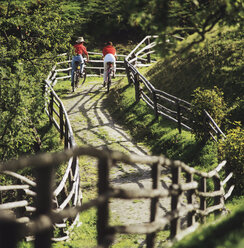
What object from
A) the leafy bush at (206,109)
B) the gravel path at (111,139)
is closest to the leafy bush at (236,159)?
the gravel path at (111,139)

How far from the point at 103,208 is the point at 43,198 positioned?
2.73ft

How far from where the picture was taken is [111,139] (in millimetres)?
14023

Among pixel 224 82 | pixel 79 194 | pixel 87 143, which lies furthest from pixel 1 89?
pixel 224 82

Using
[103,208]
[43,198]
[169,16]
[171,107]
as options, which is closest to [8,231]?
[43,198]

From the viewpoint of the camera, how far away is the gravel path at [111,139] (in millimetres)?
9117

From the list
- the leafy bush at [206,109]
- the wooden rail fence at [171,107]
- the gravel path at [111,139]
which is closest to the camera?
the gravel path at [111,139]

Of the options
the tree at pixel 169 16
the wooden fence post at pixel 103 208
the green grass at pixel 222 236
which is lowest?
the green grass at pixel 222 236

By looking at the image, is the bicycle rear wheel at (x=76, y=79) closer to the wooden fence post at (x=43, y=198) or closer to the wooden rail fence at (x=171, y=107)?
the wooden rail fence at (x=171, y=107)

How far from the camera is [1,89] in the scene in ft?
38.9

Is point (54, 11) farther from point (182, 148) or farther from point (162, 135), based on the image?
point (182, 148)

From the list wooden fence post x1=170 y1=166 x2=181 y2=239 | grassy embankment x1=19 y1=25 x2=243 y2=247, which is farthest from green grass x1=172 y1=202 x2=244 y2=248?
grassy embankment x1=19 y1=25 x2=243 y2=247

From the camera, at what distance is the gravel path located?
359 inches

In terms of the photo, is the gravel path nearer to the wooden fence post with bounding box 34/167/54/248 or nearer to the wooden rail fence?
the wooden rail fence

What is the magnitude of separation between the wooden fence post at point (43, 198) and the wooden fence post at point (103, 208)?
2.30ft
